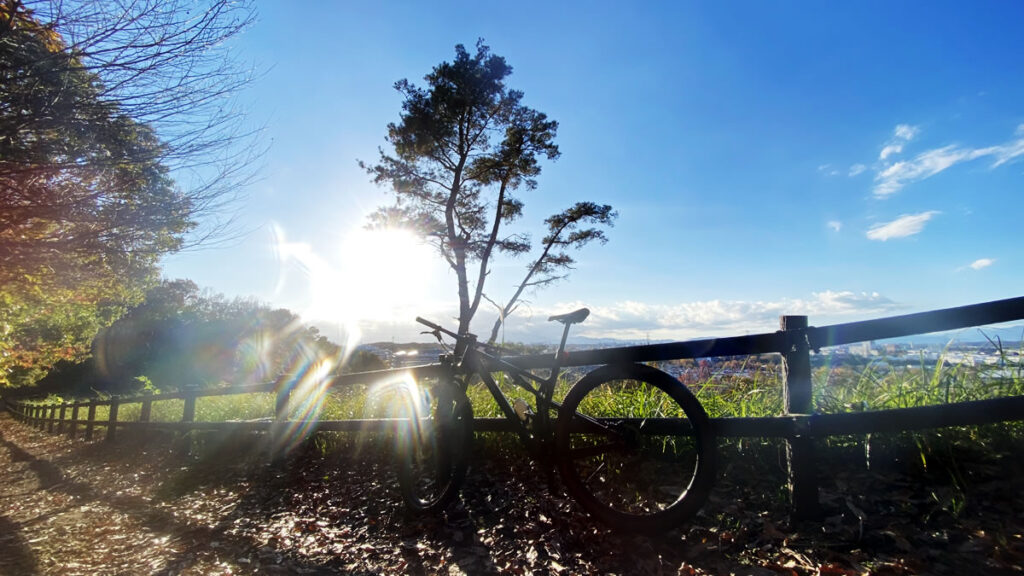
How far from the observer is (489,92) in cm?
1712

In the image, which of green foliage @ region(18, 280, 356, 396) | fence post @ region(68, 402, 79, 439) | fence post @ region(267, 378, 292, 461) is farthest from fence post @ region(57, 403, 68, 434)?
fence post @ region(267, 378, 292, 461)

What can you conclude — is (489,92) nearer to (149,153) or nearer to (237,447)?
(149,153)

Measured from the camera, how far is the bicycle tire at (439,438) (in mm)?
3355

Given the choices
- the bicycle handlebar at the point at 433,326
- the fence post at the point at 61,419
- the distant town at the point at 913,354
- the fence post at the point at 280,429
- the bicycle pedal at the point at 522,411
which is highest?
the bicycle handlebar at the point at 433,326

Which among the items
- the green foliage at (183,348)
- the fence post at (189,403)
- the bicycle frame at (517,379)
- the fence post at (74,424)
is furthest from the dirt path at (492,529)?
the green foliage at (183,348)

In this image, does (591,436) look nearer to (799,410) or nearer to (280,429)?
(799,410)

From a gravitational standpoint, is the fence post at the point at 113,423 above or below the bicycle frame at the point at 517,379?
below

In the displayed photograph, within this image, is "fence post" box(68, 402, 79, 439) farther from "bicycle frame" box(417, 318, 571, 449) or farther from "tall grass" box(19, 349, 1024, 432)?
"bicycle frame" box(417, 318, 571, 449)

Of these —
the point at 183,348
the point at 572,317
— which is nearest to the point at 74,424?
the point at 572,317

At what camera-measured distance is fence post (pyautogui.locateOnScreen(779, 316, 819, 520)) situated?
2.50 m

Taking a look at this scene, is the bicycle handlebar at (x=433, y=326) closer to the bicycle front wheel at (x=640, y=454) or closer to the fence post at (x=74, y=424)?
the bicycle front wheel at (x=640, y=454)

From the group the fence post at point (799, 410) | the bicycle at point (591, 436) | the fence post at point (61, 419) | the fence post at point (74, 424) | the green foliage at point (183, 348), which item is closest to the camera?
the fence post at point (799, 410)

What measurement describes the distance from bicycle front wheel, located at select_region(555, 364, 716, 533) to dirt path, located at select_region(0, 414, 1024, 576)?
0.72ft

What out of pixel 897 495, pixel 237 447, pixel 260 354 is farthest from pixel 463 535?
pixel 260 354
